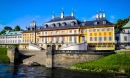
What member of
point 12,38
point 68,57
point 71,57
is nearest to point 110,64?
point 71,57

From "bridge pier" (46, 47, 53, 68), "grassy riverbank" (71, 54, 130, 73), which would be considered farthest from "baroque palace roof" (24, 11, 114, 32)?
"bridge pier" (46, 47, 53, 68)

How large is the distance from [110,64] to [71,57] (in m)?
8.59

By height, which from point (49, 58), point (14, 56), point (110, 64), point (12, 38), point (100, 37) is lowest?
point (110, 64)

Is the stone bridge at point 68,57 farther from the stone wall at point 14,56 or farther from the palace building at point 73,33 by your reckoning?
the stone wall at point 14,56

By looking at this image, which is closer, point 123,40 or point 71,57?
point 71,57

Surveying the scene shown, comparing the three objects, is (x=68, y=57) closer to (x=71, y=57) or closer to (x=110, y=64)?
(x=71, y=57)

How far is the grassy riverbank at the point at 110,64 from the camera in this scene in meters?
30.5

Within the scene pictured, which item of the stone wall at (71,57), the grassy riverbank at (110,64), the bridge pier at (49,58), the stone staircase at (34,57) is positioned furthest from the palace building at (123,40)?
the stone staircase at (34,57)

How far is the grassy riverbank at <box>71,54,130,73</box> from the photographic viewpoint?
3045 cm

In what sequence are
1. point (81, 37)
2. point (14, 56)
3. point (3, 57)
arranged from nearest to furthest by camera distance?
point (14, 56)
point (3, 57)
point (81, 37)

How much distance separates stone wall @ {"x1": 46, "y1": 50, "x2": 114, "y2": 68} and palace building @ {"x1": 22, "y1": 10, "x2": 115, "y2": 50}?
25.8ft

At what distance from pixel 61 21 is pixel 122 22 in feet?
96.5

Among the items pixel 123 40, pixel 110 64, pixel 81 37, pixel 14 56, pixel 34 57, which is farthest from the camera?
pixel 81 37

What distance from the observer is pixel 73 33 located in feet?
168
